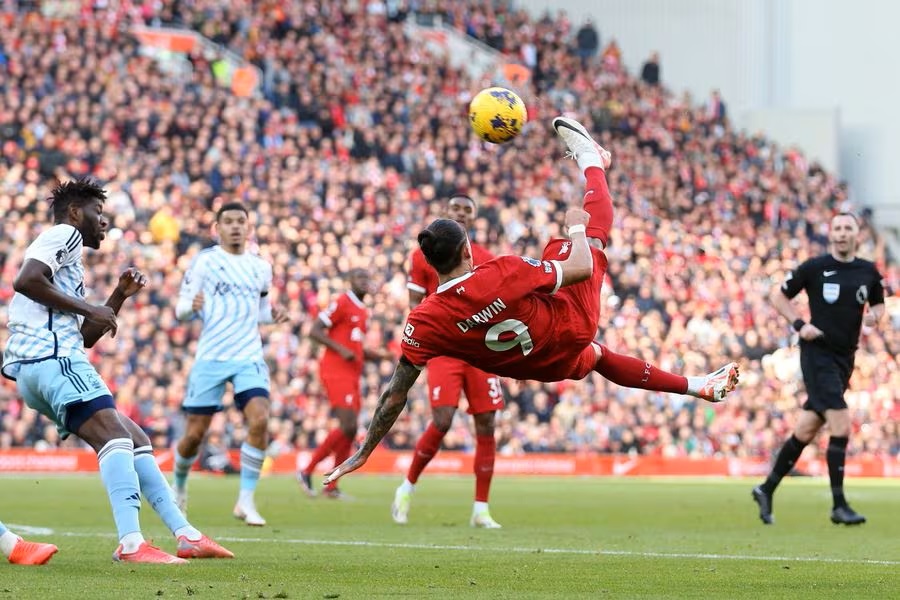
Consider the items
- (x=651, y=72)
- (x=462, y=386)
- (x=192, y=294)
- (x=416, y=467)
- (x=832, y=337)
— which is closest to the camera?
(x=192, y=294)

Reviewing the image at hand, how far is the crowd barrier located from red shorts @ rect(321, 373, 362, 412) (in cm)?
857

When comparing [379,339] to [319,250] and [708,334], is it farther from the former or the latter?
[708,334]

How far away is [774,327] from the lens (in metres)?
34.1

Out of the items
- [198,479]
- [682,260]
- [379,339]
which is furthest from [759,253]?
[198,479]

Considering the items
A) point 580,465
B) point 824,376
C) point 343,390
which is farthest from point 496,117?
point 580,465

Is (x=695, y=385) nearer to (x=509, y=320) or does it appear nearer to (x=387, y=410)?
(x=509, y=320)

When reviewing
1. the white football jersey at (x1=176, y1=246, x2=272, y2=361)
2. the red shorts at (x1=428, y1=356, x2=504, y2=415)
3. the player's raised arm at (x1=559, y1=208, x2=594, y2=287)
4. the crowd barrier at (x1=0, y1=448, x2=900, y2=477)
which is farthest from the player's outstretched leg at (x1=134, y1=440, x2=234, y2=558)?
the crowd barrier at (x1=0, y1=448, x2=900, y2=477)

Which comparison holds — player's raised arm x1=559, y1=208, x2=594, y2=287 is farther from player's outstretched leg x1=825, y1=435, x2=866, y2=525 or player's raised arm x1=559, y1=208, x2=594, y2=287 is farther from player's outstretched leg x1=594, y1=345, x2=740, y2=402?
player's outstretched leg x1=825, y1=435, x2=866, y2=525

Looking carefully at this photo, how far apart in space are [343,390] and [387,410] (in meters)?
8.78

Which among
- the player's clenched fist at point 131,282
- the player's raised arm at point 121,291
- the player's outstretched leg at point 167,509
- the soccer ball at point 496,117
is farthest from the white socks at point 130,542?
the soccer ball at point 496,117

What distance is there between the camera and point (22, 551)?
8.85 meters

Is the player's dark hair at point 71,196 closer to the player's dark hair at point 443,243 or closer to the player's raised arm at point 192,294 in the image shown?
the player's dark hair at point 443,243

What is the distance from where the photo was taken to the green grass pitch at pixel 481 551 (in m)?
7.66

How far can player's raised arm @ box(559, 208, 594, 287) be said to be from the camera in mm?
8922
